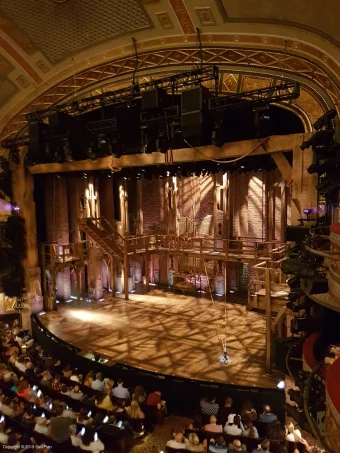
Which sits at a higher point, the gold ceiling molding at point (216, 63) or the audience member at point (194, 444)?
the gold ceiling molding at point (216, 63)

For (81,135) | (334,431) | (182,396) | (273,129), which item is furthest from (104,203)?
(334,431)

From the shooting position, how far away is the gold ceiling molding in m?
7.52

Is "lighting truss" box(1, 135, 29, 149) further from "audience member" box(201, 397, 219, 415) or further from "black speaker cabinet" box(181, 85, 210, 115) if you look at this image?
"audience member" box(201, 397, 219, 415)

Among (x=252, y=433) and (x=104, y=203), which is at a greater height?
(x=104, y=203)

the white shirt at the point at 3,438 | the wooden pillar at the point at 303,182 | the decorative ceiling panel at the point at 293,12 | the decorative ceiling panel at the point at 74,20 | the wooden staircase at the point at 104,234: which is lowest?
the white shirt at the point at 3,438

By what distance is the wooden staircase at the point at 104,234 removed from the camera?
15336 millimetres

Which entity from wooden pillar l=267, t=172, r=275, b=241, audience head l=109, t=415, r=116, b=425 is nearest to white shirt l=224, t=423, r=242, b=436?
audience head l=109, t=415, r=116, b=425

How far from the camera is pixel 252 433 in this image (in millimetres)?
6633

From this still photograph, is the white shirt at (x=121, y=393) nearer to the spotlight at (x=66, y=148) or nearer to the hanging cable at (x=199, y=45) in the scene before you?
the spotlight at (x=66, y=148)

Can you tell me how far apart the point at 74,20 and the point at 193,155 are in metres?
4.18

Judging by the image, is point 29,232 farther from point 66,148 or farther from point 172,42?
point 172,42

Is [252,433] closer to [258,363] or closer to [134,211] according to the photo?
[258,363]

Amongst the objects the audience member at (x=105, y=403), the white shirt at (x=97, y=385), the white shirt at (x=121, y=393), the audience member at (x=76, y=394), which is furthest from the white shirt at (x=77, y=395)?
the white shirt at (x=121, y=393)

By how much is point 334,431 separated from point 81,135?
8.48 meters
